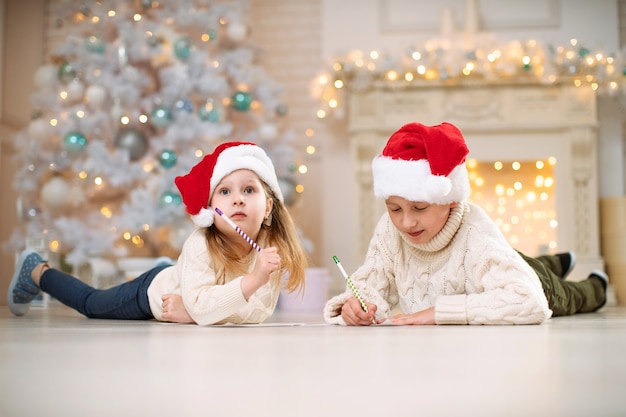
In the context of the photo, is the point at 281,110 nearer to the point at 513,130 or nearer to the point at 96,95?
the point at 96,95

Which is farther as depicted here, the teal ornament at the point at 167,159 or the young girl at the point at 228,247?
the teal ornament at the point at 167,159

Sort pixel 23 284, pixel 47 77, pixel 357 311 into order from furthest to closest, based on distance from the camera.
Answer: pixel 47 77
pixel 23 284
pixel 357 311

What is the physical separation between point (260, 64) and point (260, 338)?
13.1 feet

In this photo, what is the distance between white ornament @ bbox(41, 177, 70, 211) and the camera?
15.0ft

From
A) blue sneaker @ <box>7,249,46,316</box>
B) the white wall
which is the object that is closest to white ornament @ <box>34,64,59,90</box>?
the white wall

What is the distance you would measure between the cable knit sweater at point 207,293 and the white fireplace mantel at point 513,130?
265cm

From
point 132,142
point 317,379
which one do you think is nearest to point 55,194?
point 132,142

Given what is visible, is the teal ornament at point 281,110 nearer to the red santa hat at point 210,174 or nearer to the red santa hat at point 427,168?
the red santa hat at point 210,174

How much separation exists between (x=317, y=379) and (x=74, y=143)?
3.70 metres

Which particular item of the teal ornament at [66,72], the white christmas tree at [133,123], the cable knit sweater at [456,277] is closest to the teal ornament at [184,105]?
the white christmas tree at [133,123]

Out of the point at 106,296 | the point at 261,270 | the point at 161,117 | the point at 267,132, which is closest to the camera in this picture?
the point at 261,270

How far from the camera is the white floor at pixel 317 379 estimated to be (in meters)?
1.01

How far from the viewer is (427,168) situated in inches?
79.3

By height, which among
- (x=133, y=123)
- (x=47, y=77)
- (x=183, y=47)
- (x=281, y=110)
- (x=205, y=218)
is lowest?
(x=205, y=218)
